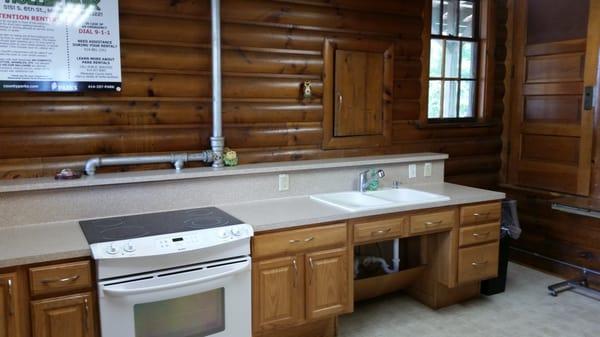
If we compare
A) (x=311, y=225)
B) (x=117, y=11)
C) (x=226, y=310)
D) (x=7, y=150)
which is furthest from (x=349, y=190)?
(x=7, y=150)

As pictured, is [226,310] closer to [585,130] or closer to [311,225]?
[311,225]

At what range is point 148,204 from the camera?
2.85m

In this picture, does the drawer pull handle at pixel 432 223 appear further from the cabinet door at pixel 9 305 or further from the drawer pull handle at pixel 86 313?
the cabinet door at pixel 9 305

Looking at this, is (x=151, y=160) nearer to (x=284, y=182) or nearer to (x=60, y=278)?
(x=284, y=182)

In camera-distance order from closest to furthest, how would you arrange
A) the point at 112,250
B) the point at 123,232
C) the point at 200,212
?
the point at 112,250, the point at 123,232, the point at 200,212

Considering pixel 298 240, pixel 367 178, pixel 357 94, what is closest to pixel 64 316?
pixel 298 240

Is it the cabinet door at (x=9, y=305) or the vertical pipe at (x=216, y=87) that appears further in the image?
the vertical pipe at (x=216, y=87)

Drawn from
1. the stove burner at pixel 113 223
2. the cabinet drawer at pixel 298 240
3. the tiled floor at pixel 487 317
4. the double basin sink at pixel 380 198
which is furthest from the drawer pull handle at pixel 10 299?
the tiled floor at pixel 487 317

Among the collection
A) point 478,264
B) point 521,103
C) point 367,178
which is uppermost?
point 521,103

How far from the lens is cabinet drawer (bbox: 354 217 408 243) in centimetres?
296

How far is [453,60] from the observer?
442 centimetres

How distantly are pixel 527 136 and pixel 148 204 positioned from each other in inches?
139

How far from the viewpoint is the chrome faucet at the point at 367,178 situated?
3.51 metres

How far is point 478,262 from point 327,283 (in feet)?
4.17
